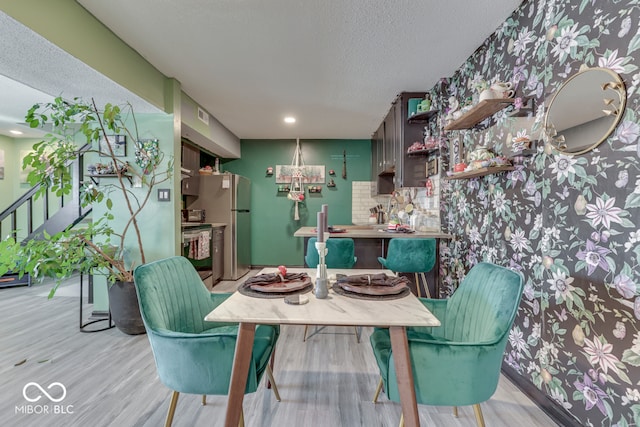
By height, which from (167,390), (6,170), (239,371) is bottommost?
(167,390)

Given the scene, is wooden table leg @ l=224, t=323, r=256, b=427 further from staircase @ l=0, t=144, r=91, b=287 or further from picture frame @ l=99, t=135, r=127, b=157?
picture frame @ l=99, t=135, r=127, b=157

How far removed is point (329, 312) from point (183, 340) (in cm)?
59

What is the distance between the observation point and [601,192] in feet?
4.33

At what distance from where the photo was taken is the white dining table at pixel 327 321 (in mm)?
1051

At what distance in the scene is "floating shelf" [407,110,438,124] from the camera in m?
3.07

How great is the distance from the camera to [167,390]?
6.01 feet

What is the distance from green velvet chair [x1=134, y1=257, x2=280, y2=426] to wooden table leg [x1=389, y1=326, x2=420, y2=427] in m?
0.59

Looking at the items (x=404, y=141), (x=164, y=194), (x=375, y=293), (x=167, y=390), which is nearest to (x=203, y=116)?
(x=164, y=194)

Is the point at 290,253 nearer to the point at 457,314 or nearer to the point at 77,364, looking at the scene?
the point at 77,364

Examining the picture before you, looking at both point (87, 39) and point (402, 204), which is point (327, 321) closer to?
point (87, 39)

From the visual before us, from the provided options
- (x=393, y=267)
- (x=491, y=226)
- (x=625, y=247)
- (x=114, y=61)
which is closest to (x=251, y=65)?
(x=114, y=61)

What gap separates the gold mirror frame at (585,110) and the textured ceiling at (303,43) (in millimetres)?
817

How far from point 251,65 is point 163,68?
2.81 feet

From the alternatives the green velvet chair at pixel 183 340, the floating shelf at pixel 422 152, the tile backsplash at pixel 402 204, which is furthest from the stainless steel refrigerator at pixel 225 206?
the green velvet chair at pixel 183 340
